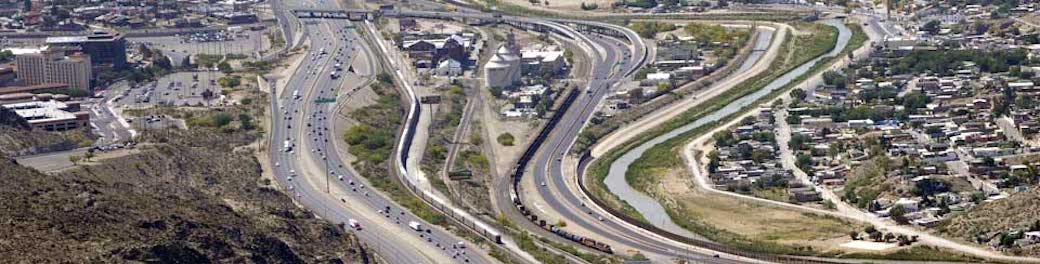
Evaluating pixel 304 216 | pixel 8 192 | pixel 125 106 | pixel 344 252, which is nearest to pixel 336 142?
pixel 125 106

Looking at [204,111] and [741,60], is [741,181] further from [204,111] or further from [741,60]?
[741,60]

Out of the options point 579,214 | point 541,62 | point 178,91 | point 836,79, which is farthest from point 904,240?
point 541,62

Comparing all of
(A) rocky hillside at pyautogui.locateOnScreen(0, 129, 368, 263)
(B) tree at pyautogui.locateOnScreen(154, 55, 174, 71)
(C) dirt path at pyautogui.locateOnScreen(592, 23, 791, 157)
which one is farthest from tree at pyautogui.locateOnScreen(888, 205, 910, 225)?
(B) tree at pyautogui.locateOnScreen(154, 55, 174, 71)

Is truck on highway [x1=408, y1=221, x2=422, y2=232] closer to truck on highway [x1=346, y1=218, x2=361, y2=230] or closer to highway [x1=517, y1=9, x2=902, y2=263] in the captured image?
truck on highway [x1=346, y1=218, x2=361, y2=230]

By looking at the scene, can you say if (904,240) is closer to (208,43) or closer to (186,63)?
(186,63)

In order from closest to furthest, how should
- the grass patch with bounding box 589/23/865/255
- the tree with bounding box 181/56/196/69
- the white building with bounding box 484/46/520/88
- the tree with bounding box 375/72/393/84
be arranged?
the grass patch with bounding box 589/23/865/255 → the white building with bounding box 484/46/520/88 → the tree with bounding box 375/72/393/84 → the tree with bounding box 181/56/196/69
